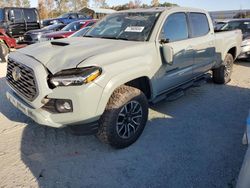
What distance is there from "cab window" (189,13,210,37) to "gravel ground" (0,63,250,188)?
5.05ft

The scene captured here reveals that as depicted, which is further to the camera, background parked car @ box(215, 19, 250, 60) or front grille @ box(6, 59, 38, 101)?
background parked car @ box(215, 19, 250, 60)

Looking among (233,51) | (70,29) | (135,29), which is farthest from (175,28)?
(70,29)

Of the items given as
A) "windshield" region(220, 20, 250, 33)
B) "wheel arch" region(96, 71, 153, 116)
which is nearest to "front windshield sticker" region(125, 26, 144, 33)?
"wheel arch" region(96, 71, 153, 116)

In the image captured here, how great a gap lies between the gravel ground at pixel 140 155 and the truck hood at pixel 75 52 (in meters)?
1.20

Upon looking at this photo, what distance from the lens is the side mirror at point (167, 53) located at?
150 inches

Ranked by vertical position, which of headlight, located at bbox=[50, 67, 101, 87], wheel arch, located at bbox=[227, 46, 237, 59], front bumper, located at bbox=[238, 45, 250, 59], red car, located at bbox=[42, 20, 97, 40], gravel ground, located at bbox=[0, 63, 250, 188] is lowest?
gravel ground, located at bbox=[0, 63, 250, 188]

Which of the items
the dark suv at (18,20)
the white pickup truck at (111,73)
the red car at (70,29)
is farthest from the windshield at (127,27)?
the dark suv at (18,20)

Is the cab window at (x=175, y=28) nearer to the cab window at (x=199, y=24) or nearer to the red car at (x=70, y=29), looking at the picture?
the cab window at (x=199, y=24)

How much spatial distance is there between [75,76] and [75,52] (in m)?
0.55

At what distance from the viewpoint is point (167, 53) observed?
151 inches

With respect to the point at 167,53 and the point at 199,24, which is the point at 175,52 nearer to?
the point at 167,53

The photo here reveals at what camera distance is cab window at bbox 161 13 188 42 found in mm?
4152

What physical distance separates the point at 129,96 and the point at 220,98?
9.69ft

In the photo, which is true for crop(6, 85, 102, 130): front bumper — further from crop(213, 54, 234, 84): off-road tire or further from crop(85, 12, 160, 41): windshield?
crop(213, 54, 234, 84): off-road tire
